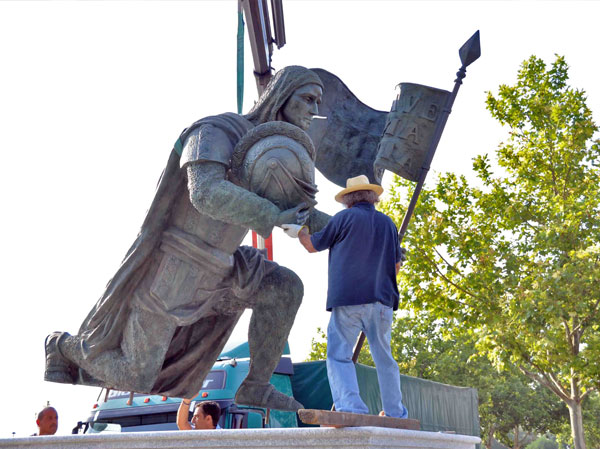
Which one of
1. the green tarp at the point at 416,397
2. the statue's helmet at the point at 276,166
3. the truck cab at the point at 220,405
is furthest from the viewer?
the green tarp at the point at 416,397

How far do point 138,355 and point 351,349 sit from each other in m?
1.02

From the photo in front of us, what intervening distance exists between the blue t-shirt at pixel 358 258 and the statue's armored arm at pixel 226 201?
49 centimetres

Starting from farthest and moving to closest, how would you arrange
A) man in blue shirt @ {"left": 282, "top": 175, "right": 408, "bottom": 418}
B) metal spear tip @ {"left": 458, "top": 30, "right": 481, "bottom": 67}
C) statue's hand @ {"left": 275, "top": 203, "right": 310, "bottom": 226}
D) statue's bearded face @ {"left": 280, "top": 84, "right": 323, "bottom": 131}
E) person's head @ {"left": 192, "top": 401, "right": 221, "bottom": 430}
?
1. person's head @ {"left": 192, "top": 401, "right": 221, "bottom": 430}
2. metal spear tip @ {"left": 458, "top": 30, "right": 481, "bottom": 67}
3. statue's bearded face @ {"left": 280, "top": 84, "right": 323, "bottom": 131}
4. man in blue shirt @ {"left": 282, "top": 175, "right": 408, "bottom": 418}
5. statue's hand @ {"left": 275, "top": 203, "right": 310, "bottom": 226}

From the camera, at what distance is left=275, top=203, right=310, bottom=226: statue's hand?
2.89 m

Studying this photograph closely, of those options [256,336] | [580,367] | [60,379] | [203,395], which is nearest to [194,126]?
[256,336]

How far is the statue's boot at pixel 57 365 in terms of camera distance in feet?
11.5

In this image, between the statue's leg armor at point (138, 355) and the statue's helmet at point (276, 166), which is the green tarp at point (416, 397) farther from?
the statue's helmet at point (276, 166)

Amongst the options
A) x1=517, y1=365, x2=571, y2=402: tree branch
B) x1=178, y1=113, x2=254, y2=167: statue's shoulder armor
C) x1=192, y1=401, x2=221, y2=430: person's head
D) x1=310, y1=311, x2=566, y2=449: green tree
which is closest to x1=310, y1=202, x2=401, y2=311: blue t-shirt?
x1=178, y1=113, x2=254, y2=167: statue's shoulder armor

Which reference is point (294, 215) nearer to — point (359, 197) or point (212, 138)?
point (212, 138)

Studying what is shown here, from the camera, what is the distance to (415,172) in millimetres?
4566

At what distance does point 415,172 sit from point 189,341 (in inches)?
73.9

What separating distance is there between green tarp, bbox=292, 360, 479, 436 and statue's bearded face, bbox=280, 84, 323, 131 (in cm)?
883

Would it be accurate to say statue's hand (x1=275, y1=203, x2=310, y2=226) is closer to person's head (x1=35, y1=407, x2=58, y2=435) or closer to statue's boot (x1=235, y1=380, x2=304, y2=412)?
statue's boot (x1=235, y1=380, x2=304, y2=412)

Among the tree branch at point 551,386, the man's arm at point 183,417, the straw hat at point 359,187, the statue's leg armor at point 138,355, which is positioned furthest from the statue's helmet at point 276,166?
the tree branch at point 551,386
